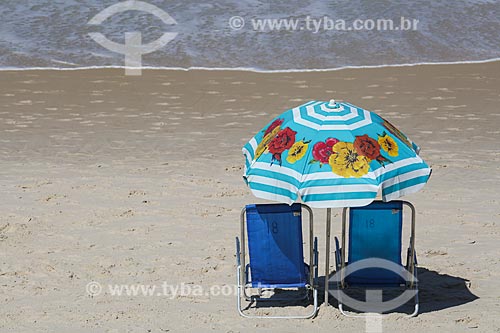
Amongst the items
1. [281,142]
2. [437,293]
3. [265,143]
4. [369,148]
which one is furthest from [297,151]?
[437,293]

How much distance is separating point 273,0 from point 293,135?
45.2 feet

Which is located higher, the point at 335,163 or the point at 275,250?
the point at 335,163

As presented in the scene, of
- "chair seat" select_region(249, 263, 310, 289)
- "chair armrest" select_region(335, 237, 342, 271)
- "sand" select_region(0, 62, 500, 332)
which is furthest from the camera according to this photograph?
"chair armrest" select_region(335, 237, 342, 271)

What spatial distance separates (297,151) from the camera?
17.6 feet

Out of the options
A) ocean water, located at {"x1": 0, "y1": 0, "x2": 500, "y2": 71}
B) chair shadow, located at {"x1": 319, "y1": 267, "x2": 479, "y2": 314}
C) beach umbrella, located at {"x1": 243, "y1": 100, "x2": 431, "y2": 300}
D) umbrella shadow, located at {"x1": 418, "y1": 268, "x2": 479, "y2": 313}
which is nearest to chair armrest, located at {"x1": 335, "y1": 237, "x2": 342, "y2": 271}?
chair shadow, located at {"x1": 319, "y1": 267, "x2": 479, "y2": 314}

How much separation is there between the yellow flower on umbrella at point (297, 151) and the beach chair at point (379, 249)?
52cm

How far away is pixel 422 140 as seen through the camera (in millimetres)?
10438

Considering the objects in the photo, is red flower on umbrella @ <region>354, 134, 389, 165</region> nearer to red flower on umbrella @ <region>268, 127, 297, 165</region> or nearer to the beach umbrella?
the beach umbrella

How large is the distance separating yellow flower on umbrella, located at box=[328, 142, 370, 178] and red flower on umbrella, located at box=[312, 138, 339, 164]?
0.02 meters

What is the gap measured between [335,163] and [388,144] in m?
0.38

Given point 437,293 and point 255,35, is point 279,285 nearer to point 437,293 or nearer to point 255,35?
point 437,293

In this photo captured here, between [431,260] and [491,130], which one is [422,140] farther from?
[431,260]

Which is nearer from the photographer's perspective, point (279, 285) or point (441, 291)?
point (279, 285)

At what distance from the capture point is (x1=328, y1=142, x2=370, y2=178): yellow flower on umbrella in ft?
17.2
